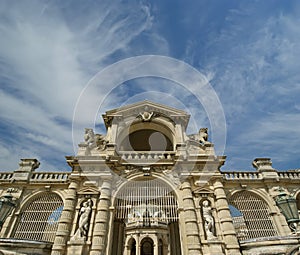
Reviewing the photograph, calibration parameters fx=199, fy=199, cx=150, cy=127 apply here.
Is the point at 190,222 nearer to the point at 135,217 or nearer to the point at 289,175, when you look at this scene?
the point at 135,217

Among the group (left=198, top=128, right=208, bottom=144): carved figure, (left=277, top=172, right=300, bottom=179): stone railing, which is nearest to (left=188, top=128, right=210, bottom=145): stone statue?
(left=198, top=128, right=208, bottom=144): carved figure

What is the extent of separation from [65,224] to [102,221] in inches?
Answer: 86.2

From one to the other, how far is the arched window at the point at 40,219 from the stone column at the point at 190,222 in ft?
29.9

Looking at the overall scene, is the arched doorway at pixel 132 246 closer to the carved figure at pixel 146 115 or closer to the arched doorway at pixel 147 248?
the arched doorway at pixel 147 248

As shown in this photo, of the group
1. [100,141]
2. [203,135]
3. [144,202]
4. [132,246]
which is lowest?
[132,246]

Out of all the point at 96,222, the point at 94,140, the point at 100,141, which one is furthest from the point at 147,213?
the point at 94,140

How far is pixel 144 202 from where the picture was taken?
13.8 metres

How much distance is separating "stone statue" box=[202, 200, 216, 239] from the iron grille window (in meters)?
1.83

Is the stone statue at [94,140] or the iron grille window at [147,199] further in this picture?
the stone statue at [94,140]

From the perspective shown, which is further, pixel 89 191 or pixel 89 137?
pixel 89 137

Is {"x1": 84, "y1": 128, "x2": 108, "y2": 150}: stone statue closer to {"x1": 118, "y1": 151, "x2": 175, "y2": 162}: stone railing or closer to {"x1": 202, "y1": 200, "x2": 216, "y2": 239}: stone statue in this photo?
{"x1": 118, "y1": 151, "x2": 175, "y2": 162}: stone railing

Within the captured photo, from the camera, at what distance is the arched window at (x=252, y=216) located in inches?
547

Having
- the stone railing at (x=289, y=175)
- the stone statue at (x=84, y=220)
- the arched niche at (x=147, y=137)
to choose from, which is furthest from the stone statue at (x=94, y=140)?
the stone railing at (x=289, y=175)

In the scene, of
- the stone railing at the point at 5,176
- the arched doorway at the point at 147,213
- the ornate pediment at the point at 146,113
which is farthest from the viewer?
the ornate pediment at the point at 146,113
